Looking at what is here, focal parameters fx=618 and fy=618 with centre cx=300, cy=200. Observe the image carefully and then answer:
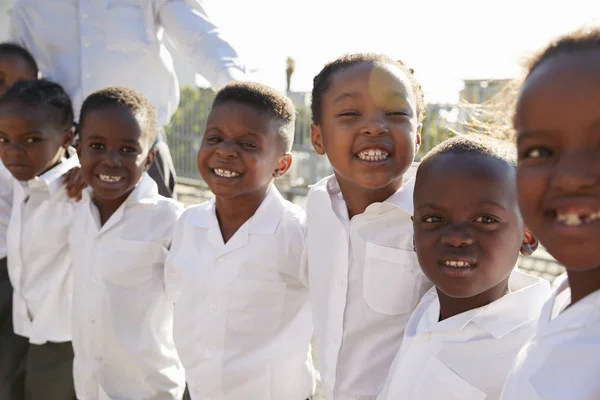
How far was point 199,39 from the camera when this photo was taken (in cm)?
323

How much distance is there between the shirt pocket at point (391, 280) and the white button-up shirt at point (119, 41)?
5.18 feet

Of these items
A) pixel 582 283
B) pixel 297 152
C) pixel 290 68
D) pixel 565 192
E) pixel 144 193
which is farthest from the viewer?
pixel 290 68

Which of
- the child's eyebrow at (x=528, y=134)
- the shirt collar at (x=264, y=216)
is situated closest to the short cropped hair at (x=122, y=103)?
the shirt collar at (x=264, y=216)

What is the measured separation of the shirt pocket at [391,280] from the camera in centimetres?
195

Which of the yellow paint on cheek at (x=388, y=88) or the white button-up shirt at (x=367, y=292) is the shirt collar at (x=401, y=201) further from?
the yellow paint on cheek at (x=388, y=88)

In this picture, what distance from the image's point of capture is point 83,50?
337cm

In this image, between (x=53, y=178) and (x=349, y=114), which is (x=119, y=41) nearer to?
(x=53, y=178)

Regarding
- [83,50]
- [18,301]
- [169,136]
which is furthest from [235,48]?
[169,136]

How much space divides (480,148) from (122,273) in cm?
166

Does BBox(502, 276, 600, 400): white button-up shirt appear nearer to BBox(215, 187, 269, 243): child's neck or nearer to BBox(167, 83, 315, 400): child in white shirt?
BBox(167, 83, 315, 400): child in white shirt

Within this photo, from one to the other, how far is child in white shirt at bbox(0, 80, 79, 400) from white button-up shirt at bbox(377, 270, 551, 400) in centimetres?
196

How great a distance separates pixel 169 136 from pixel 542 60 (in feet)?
35.0

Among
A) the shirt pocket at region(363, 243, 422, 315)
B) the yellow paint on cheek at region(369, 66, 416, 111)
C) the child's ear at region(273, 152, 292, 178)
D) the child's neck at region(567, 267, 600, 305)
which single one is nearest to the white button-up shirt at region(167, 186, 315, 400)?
the child's ear at region(273, 152, 292, 178)

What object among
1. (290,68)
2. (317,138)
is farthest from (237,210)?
(290,68)
